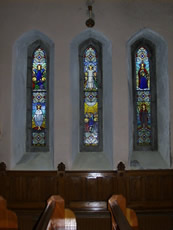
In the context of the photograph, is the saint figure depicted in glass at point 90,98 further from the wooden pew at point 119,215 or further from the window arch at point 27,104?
the wooden pew at point 119,215

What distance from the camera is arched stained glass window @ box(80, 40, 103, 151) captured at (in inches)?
A: 245

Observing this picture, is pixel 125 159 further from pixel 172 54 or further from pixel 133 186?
pixel 172 54

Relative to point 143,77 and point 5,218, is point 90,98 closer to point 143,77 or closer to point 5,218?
point 143,77

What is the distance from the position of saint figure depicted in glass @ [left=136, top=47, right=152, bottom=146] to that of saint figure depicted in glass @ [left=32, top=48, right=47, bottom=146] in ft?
7.00

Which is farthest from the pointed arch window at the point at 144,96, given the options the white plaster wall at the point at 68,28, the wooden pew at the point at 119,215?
the wooden pew at the point at 119,215

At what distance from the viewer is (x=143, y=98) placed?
6.30 m

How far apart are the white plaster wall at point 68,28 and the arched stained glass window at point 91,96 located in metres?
0.61

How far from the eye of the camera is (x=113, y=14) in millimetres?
5906

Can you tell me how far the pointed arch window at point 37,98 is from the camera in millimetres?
6207

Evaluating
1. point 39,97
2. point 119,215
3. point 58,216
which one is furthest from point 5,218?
point 39,97

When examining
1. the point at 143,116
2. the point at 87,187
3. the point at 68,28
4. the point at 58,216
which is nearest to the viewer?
the point at 58,216

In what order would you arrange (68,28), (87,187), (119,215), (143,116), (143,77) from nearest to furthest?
(119,215) → (87,187) → (68,28) → (143,116) → (143,77)

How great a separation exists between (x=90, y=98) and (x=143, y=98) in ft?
3.97

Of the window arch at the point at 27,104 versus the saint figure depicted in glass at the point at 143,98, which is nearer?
the window arch at the point at 27,104
